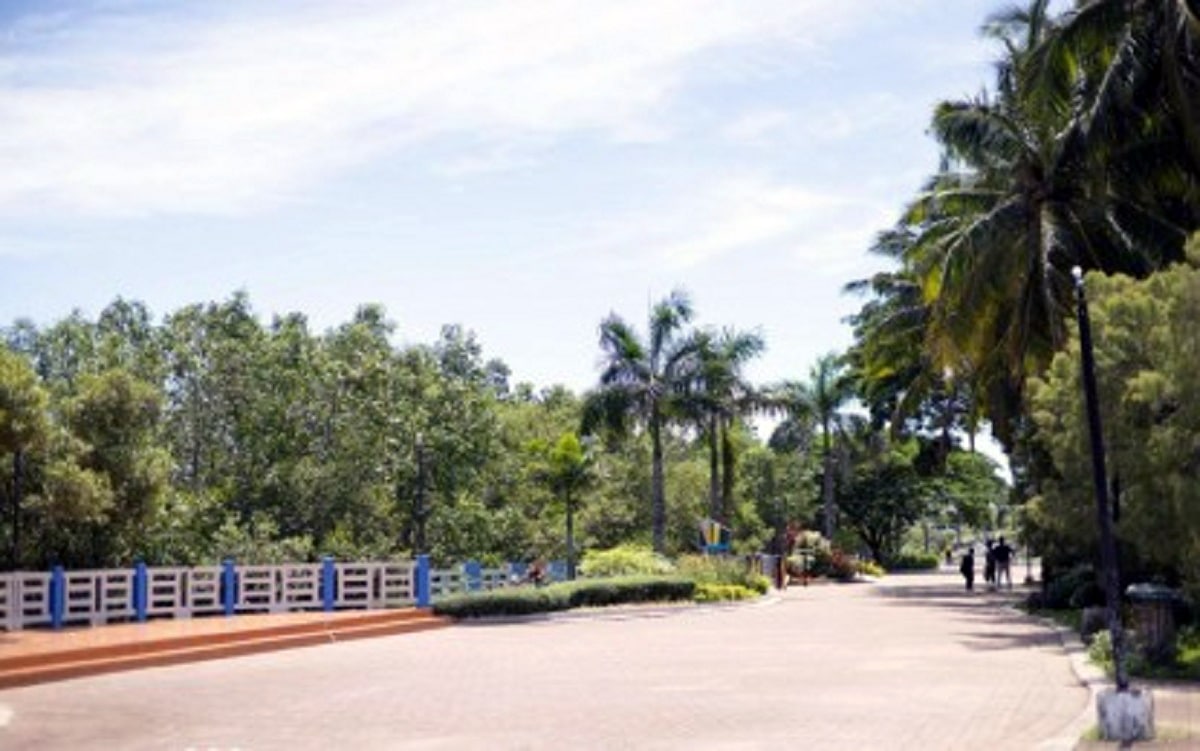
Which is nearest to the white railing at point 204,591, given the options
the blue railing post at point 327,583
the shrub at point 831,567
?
the blue railing post at point 327,583

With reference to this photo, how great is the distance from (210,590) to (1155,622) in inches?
789

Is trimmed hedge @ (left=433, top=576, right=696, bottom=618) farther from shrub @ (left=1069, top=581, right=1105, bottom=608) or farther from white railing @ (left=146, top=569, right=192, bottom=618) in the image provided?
shrub @ (left=1069, top=581, right=1105, bottom=608)

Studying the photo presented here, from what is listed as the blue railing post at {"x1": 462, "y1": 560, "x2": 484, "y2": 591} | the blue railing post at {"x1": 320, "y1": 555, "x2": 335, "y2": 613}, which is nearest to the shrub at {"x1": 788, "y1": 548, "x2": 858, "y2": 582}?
the blue railing post at {"x1": 462, "y1": 560, "x2": 484, "y2": 591}

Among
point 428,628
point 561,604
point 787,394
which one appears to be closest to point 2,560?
point 428,628

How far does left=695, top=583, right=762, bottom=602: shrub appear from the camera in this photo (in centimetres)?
3659

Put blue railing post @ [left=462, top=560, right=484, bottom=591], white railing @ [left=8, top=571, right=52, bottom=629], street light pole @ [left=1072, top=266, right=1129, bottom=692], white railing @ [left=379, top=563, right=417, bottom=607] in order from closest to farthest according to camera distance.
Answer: street light pole @ [left=1072, top=266, right=1129, bottom=692], white railing @ [left=8, top=571, right=52, bottom=629], white railing @ [left=379, top=563, right=417, bottom=607], blue railing post @ [left=462, top=560, right=484, bottom=591]

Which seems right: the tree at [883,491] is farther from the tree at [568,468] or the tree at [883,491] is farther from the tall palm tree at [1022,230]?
the tall palm tree at [1022,230]

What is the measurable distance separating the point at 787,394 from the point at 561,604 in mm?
22250

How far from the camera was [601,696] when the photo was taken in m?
16.3

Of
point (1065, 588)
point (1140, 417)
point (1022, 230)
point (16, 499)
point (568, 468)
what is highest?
point (1022, 230)

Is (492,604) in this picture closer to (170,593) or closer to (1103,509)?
(170,593)

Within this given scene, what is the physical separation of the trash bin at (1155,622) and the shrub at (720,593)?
19.3m

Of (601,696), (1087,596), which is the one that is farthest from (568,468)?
(601,696)

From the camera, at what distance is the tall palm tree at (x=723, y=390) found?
47906 mm
